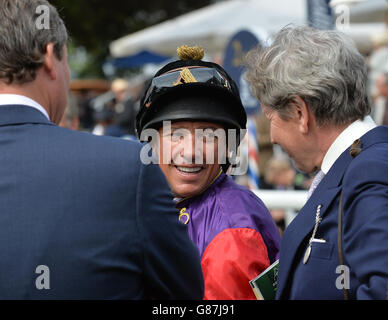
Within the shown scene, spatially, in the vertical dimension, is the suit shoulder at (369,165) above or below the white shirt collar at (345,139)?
below

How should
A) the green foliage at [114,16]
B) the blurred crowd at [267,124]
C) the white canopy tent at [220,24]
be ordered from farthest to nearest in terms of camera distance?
the green foliage at [114,16]
the white canopy tent at [220,24]
the blurred crowd at [267,124]

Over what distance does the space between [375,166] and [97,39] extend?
21.2 meters

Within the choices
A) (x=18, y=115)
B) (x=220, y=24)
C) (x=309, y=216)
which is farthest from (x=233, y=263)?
(x=220, y=24)

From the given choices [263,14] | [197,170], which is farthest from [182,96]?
[263,14]

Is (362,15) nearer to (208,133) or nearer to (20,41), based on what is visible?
(208,133)

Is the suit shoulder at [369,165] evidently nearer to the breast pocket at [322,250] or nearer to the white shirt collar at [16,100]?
the breast pocket at [322,250]

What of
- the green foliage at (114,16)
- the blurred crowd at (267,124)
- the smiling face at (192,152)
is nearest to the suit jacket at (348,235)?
the smiling face at (192,152)

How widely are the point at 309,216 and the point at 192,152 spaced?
60cm

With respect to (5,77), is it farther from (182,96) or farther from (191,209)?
(191,209)

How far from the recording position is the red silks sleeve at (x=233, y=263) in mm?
2129

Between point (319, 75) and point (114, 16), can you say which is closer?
point (319, 75)

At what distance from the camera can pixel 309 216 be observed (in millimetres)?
2053

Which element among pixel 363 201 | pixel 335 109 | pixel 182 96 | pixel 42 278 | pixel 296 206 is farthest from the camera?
pixel 296 206

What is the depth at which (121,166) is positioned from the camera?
164cm
